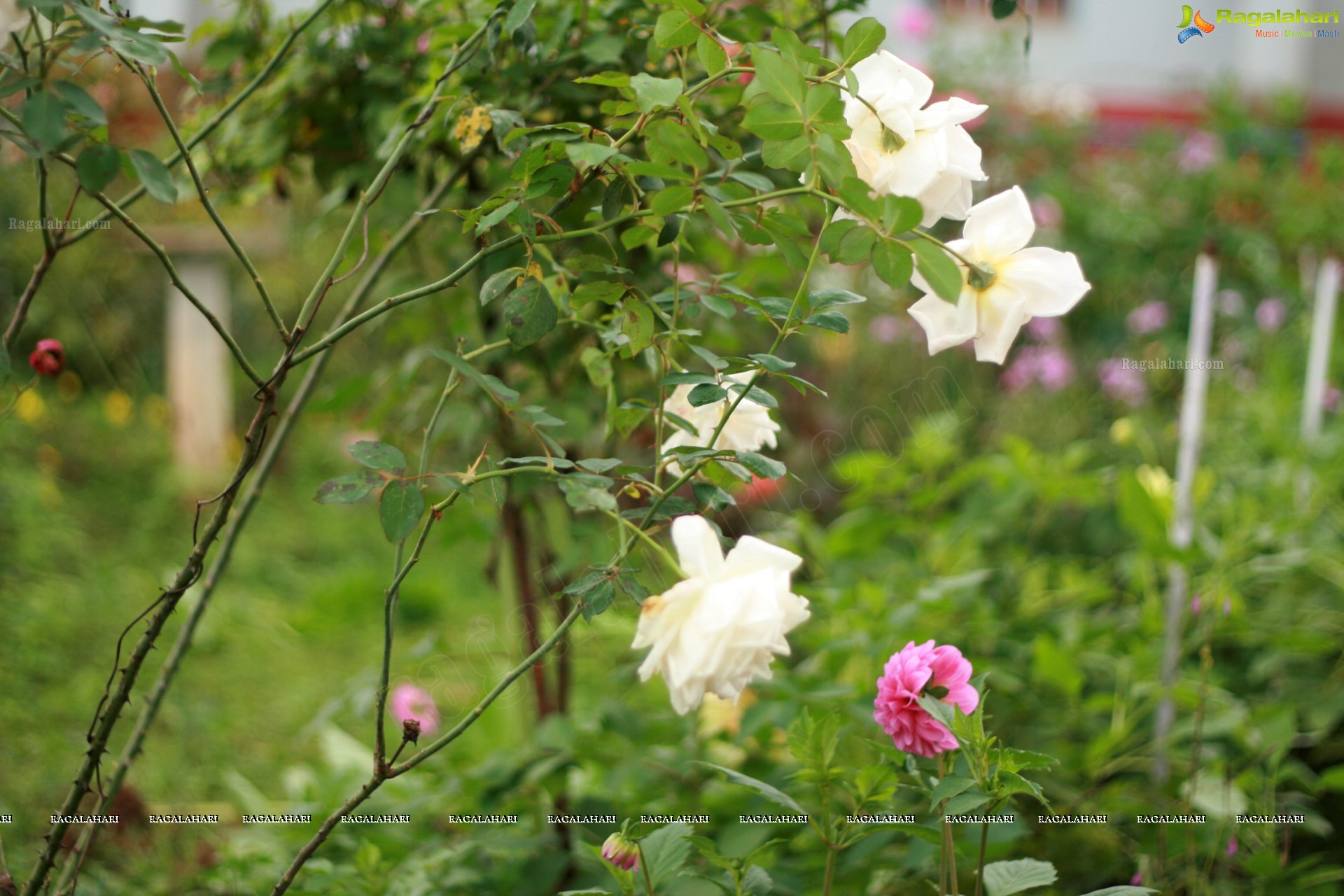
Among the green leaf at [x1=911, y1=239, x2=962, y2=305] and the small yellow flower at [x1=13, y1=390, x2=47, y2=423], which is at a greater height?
the green leaf at [x1=911, y1=239, x2=962, y2=305]

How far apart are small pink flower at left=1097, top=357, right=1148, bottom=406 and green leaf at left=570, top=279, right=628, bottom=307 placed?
2.50m

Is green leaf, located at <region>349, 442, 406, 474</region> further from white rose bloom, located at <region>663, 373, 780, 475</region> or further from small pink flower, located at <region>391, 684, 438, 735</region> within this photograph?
small pink flower, located at <region>391, 684, 438, 735</region>

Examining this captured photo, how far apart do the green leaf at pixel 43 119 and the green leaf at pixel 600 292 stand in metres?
0.31

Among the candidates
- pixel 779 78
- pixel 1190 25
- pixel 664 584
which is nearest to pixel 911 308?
pixel 779 78

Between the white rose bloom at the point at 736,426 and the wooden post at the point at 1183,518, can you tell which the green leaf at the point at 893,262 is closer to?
the white rose bloom at the point at 736,426

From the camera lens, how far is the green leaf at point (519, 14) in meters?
0.65

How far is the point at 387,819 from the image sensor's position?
112 centimetres

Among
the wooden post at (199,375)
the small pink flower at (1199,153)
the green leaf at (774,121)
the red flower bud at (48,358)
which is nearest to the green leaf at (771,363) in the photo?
the green leaf at (774,121)

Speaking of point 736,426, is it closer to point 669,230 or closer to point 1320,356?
point 669,230

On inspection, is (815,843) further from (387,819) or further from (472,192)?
(472,192)

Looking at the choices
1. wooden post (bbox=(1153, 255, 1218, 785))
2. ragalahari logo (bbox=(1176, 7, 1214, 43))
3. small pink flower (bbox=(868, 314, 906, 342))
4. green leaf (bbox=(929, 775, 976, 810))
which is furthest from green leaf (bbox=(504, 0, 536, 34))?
small pink flower (bbox=(868, 314, 906, 342))

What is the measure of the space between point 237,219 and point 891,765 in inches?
133

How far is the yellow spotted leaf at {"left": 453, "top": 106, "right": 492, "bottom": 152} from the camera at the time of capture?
758 mm

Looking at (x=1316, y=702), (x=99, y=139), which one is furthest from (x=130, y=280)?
(x=1316, y=702)
